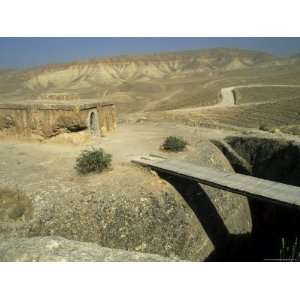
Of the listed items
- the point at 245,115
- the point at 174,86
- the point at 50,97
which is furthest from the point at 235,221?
the point at 174,86

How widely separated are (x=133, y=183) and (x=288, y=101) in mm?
26927

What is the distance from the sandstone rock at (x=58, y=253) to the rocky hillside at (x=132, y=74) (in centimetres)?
4900

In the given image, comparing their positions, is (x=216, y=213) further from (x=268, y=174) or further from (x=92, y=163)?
(x=92, y=163)

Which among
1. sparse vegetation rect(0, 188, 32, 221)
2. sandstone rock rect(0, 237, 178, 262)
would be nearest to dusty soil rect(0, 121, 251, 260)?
sparse vegetation rect(0, 188, 32, 221)

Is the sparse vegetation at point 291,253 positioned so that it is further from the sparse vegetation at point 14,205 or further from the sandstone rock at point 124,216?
the sparse vegetation at point 14,205

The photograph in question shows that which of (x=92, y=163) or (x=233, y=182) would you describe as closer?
(x=233, y=182)

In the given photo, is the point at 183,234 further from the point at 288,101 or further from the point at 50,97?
the point at 288,101

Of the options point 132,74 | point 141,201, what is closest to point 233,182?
point 141,201

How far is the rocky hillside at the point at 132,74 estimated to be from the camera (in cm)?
6344

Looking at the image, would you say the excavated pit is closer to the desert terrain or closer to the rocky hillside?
the desert terrain

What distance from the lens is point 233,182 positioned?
1222 cm

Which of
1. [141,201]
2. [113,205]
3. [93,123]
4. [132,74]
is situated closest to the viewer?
[113,205]

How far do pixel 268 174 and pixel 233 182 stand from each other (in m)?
7.46

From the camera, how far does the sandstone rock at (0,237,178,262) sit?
661 cm
